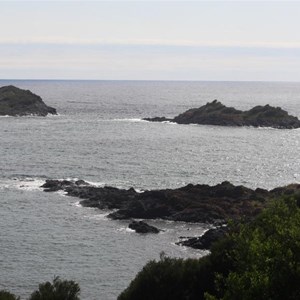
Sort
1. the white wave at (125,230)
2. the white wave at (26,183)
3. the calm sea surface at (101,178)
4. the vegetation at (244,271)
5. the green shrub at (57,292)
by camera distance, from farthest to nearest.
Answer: the white wave at (26,183) < the white wave at (125,230) < the calm sea surface at (101,178) < the green shrub at (57,292) < the vegetation at (244,271)

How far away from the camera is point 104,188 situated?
97.4 meters

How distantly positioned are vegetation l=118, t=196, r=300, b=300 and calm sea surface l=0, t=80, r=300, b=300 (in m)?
8.76

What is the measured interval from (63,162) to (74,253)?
207ft

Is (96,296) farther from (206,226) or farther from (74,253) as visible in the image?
(206,226)

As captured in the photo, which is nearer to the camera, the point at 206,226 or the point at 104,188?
the point at 206,226

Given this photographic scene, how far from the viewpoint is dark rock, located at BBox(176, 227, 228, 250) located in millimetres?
69500

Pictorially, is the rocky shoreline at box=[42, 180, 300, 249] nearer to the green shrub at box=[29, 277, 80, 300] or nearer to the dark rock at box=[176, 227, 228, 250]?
the dark rock at box=[176, 227, 228, 250]

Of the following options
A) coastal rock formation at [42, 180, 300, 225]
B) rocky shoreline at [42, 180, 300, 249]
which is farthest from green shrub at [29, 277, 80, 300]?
coastal rock formation at [42, 180, 300, 225]

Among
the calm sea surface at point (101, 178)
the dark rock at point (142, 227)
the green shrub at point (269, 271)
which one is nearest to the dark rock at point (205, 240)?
the calm sea surface at point (101, 178)

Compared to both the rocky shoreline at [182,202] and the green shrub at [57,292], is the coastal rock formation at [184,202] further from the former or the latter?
the green shrub at [57,292]

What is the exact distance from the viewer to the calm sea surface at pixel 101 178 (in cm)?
6303

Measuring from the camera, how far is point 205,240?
70.1 metres

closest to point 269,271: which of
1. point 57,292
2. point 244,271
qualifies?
point 244,271

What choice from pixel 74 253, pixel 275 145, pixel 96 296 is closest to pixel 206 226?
pixel 74 253
